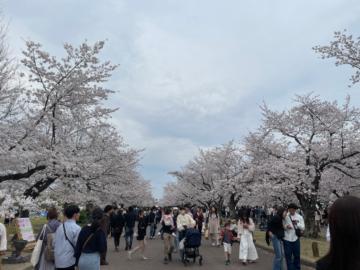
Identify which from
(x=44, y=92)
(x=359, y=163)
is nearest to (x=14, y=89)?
(x=44, y=92)

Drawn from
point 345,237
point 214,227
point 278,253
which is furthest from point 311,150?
point 345,237

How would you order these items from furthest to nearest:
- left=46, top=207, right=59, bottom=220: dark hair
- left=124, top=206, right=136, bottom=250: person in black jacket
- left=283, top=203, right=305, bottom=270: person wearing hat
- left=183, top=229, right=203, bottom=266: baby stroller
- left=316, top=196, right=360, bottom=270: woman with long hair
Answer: left=124, top=206, right=136, bottom=250: person in black jacket, left=183, top=229, right=203, bottom=266: baby stroller, left=283, top=203, right=305, bottom=270: person wearing hat, left=46, top=207, right=59, bottom=220: dark hair, left=316, top=196, right=360, bottom=270: woman with long hair

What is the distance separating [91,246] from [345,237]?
4847mm

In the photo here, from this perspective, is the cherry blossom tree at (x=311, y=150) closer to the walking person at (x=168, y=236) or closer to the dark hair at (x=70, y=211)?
the walking person at (x=168, y=236)

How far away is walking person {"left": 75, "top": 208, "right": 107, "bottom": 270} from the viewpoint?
6.48 m

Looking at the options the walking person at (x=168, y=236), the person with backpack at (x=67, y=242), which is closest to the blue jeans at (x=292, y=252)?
the walking person at (x=168, y=236)

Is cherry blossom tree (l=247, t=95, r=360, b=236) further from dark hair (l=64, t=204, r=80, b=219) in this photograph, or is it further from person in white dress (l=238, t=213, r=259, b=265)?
dark hair (l=64, t=204, r=80, b=219)

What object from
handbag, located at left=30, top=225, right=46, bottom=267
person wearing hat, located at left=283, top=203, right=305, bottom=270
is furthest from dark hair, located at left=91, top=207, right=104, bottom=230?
person wearing hat, located at left=283, top=203, right=305, bottom=270

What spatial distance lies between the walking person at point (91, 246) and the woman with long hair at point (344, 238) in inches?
183

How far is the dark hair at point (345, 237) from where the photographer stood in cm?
234

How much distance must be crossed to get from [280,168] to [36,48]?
14.0 m

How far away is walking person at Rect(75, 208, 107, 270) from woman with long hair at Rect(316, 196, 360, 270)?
466cm

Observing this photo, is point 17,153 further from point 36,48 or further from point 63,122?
point 36,48

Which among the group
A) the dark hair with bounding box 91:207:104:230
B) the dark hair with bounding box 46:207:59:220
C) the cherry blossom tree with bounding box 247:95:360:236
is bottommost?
the dark hair with bounding box 91:207:104:230
